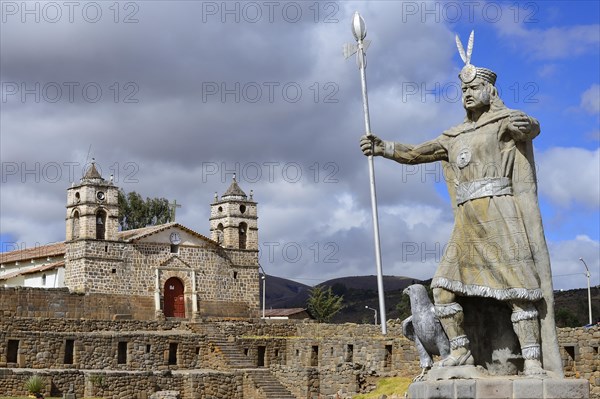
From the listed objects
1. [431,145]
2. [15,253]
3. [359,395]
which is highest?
[15,253]

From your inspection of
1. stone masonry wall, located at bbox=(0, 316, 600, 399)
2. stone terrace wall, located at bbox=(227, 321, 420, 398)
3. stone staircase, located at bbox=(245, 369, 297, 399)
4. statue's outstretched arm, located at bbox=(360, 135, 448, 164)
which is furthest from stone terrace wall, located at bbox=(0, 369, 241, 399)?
statue's outstretched arm, located at bbox=(360, 135, 448, 164)

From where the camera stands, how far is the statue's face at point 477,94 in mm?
7996

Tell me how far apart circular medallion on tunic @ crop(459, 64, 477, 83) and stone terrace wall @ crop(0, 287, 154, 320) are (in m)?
29.5

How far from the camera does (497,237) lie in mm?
7699

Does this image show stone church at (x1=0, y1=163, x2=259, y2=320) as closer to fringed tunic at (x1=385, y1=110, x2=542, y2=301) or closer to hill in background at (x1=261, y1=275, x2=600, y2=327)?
hill in background at (x1=261, y1=275, x2=600, y2=327)

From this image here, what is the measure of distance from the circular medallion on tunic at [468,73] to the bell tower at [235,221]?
3828cm

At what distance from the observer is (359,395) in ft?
98.7

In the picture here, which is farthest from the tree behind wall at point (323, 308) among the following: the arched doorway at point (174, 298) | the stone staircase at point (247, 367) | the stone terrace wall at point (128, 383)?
the stone terrace wall at point (128, 383)

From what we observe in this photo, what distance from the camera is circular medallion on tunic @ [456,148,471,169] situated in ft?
26.0

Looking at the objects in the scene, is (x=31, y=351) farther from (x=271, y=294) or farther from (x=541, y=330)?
(x=271, y=294)

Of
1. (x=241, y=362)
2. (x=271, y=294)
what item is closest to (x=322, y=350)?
(x=241, y=362)

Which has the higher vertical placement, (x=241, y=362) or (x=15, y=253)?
(x=15, y=253)

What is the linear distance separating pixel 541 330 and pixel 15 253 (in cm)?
4392

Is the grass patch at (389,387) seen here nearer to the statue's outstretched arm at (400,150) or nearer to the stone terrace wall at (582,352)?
the stone terrace wall at (582,352)
